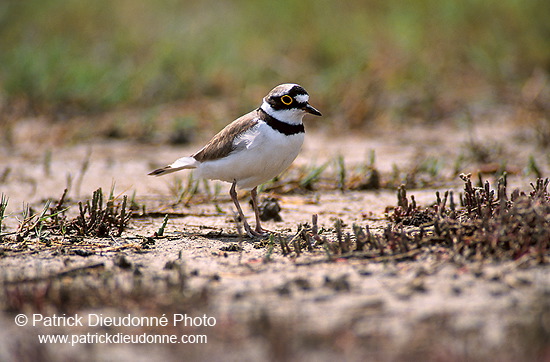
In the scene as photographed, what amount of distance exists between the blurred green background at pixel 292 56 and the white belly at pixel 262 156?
3.55 m

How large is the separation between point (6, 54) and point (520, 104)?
690 cm

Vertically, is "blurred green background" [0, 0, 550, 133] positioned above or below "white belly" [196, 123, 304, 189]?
above

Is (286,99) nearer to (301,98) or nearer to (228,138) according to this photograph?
(301,98)

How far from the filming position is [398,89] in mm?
8906

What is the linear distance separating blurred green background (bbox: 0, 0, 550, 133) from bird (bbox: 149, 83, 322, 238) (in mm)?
3412

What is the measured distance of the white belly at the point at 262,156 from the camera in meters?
4.67

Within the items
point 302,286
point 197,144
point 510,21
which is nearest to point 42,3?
point 197,144

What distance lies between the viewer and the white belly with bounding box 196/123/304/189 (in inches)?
184

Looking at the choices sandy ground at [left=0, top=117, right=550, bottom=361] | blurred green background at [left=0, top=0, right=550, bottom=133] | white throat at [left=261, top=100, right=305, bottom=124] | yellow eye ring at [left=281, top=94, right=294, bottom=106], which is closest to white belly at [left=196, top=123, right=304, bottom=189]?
white throat at [left=261, top=100, right=305, bottom=124]

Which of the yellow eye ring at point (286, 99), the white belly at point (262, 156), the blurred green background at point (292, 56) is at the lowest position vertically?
the white belly at point (262, 156)

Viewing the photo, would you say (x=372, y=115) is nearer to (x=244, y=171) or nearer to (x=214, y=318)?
(x=244, y=171)

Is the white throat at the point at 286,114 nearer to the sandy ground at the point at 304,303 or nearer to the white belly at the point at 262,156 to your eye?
the white belly at the point at 262,156

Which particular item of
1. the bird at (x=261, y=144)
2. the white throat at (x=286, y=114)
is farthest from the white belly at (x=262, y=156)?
the white throat at (x=286, y=114)

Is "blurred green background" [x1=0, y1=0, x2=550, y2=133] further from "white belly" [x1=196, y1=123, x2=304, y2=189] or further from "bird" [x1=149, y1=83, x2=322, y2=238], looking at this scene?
"white belly" [x1=196, y1=123, x2=304, y2=189]
